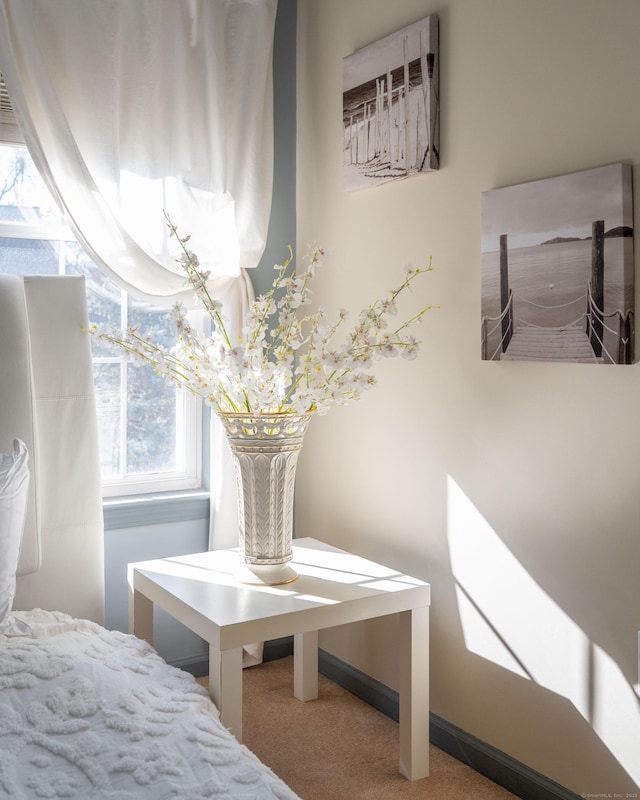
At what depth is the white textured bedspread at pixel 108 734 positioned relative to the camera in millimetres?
1377

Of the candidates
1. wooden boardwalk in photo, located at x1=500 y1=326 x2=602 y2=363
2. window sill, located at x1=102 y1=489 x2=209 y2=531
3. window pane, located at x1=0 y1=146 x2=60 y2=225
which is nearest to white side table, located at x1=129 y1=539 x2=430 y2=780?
window sill, located at x1=102 y1=489 x2=209 y2=531

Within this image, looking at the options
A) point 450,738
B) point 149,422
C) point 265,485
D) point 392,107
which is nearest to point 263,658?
point 450,738

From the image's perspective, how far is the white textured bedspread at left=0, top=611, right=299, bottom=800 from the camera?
138cm

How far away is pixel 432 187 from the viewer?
8.05 ft

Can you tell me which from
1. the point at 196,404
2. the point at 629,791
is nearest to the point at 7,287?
the point at 196,404

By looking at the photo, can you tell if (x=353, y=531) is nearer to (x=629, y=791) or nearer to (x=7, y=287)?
(x=629, y=791)

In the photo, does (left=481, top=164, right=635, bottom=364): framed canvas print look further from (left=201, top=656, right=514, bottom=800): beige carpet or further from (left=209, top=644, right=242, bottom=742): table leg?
(left=201, top=656, right=514, bottom=800): beige carpet

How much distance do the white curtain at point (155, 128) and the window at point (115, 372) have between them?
0.20 metres

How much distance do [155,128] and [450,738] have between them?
86.8 inches

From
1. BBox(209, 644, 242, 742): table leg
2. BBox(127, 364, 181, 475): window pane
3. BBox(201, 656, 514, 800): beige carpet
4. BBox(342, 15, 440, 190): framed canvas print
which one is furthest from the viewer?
BBox(127, 364, 181, 475): window pane

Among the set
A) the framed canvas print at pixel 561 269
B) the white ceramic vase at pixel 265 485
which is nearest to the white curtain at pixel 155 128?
the white ceramic vase at pixel 265 485

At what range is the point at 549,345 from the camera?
2.05 metres

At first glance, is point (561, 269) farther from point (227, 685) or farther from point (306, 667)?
point (306, 667)

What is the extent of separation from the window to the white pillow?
2.30ft
